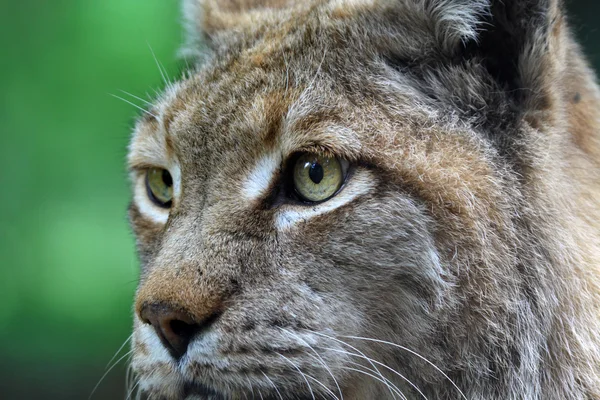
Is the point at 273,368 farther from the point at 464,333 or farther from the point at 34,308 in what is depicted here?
the point at 34,308

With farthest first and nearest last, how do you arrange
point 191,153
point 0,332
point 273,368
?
point 0,332, point 191,153, point 273,368

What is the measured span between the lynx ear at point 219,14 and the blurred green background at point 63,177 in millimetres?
1297

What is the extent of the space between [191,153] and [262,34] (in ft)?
2.27

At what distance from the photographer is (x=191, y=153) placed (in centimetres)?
271

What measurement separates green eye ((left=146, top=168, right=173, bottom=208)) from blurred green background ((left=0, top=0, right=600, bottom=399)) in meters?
2.00

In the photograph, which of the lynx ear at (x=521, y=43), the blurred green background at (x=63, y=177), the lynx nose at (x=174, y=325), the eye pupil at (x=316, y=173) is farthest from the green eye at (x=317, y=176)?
the blurred green background at (x=63, y=177)

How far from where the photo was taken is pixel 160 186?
3178 millimetres

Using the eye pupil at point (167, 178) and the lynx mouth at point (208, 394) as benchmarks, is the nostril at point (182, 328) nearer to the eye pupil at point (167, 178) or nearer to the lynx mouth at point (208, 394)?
the lynx mouth at point (208, 394)

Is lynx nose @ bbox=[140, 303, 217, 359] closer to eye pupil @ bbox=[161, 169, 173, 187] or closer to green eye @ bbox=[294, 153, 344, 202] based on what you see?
green eye @ bbox=[294, 153, 344, 202]

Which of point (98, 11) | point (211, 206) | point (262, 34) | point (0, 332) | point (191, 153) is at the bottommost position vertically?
point (0, 332)

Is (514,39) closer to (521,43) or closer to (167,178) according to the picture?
(521,43)

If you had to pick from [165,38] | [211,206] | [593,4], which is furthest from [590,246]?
[165,38]

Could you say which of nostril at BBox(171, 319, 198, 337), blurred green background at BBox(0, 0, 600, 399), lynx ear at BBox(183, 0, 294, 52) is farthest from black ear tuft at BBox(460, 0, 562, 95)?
blurred green background at BBox(0, 0, 600, 399)

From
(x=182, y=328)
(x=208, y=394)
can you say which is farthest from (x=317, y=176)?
(x=208, y=394)
